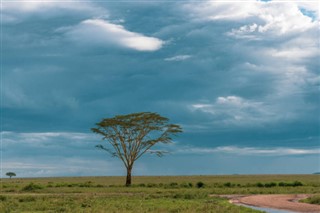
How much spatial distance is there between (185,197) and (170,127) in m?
37.3

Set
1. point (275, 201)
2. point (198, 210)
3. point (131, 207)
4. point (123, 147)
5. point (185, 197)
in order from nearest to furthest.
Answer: point (198, 210) < point (131, 207) < point (275, 201) < point (185, 197) < point (123, 147)

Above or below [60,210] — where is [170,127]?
above

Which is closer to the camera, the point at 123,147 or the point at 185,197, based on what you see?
the point at 185,197

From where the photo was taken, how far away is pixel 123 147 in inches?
3278

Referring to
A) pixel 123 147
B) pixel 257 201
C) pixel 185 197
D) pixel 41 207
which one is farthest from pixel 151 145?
pixel 41 207

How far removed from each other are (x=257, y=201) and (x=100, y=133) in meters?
45.9

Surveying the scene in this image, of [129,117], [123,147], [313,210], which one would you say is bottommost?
[313,210]

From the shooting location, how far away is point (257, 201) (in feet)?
146

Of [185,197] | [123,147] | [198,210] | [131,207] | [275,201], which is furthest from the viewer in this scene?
[123,147]

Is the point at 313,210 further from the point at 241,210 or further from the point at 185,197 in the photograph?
the point at 185,197

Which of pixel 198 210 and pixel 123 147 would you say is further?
pixel 123 147

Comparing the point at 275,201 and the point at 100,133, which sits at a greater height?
the point at 100,133

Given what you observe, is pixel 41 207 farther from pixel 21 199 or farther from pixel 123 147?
pixel 123 147

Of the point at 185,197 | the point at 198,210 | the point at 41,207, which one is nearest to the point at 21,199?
the point at 41,207
